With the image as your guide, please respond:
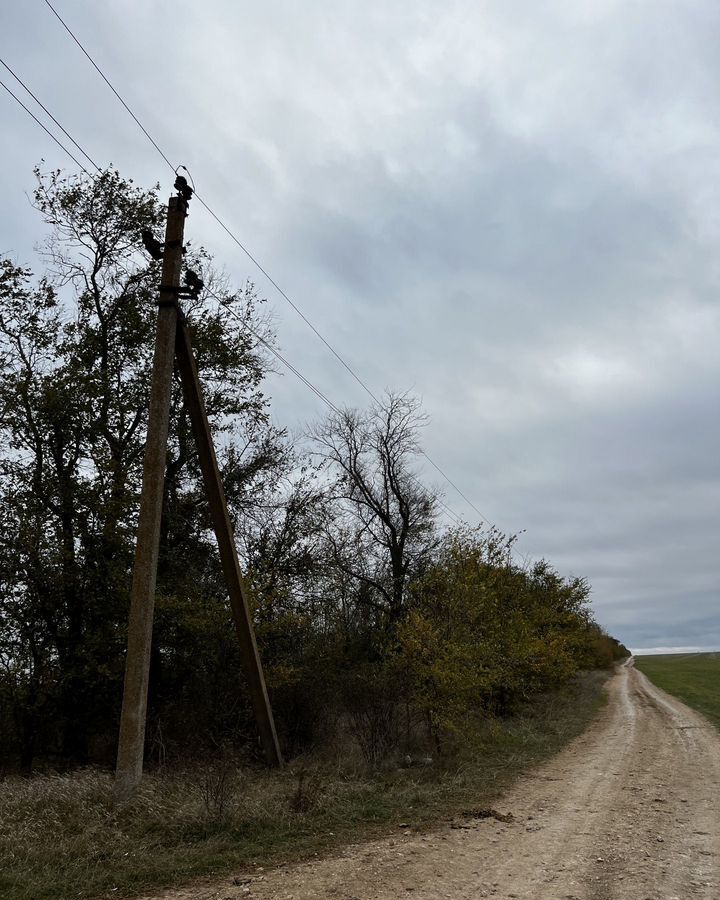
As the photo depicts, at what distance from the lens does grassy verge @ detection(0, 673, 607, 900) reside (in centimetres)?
606

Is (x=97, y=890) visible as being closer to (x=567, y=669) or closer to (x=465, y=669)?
(x=465, y=669)

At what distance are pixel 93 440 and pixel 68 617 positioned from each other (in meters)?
3.96

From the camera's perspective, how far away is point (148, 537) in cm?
915

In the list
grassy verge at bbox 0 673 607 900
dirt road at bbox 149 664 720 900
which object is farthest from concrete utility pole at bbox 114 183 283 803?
dirt road at bbox 149 664 720 900

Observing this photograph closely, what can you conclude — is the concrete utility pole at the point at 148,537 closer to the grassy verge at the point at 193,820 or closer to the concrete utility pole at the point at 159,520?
the concrete utility pole at the point at 159,520

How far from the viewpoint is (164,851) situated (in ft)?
22.0

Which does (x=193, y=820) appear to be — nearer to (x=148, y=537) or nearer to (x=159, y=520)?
(x=148, y=537)

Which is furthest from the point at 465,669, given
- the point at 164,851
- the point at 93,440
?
the point at 93,440

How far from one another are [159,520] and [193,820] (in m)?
3.71

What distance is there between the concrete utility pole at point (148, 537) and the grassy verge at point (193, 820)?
21.3 inches

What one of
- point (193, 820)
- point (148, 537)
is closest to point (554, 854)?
point (193, 820)

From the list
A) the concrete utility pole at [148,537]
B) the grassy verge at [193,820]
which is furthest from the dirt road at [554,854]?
the concrete utility pole at [148,537]

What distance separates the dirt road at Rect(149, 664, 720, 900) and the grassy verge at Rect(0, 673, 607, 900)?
55 centimetres

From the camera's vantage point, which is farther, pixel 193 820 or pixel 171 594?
pixel 171 594
